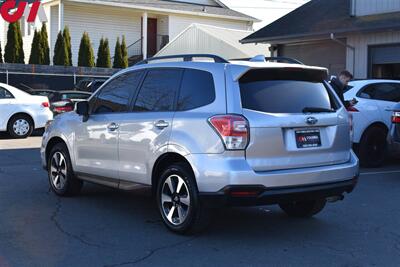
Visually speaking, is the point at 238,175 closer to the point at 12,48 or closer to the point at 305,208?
the point at 305,208

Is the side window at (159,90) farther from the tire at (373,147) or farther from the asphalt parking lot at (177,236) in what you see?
the tire at (373,147)

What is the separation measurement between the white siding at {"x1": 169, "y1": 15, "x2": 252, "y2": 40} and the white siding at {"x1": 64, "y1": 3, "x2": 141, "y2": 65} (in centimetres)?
199

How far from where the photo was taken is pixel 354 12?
18062 mm

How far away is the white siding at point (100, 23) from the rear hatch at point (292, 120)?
27.5 metres

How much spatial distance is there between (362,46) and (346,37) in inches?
26.5

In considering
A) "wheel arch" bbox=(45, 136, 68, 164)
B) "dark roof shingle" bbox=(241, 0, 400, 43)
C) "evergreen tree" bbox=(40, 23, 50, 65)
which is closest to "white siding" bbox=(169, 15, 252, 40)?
"evergreen tree" bbox=(40, 23, 50, 65)

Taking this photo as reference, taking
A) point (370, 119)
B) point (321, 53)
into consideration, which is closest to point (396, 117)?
point (370, 119)

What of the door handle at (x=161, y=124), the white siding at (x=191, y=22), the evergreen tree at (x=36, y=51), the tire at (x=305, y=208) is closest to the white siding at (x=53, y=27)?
the evergreen tree at (x=36, y=51)

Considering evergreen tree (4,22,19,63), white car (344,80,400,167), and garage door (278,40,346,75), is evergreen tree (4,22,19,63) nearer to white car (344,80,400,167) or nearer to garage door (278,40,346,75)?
garage door (278,40,346,75)

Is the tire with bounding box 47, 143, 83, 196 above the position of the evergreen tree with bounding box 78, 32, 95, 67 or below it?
below

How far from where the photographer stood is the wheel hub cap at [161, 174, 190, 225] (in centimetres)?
590

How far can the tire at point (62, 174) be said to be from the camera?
775 cm

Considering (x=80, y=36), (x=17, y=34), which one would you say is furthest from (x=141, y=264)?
(x=80, y=36)

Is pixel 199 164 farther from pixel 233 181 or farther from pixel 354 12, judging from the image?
pixel 354 12
